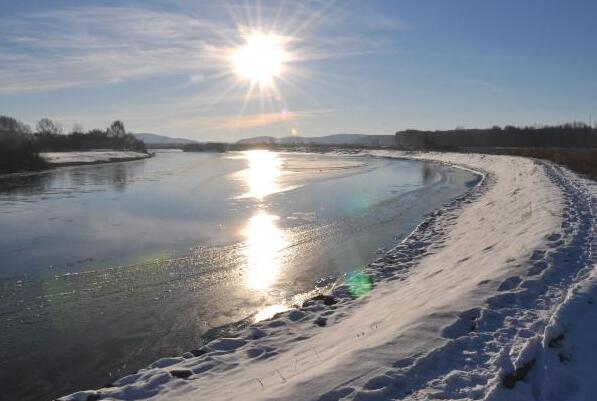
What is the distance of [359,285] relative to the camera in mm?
11055

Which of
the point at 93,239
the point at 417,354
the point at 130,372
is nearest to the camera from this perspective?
the point at 417,354

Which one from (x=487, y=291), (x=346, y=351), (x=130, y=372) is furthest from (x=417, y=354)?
(x=130, y=372)

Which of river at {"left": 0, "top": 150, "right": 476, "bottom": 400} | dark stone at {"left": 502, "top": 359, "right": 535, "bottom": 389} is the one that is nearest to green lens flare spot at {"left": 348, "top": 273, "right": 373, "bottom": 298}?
river at {"left": 0, "top": 150, "right": 476, "bottom": 400}

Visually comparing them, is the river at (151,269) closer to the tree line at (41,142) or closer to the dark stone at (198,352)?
the dark stone at (198,352)

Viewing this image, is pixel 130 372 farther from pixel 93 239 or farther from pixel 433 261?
pixel 93 239

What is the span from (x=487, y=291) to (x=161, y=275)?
779 cm

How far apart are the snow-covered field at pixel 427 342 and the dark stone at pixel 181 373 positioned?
0.05 ft

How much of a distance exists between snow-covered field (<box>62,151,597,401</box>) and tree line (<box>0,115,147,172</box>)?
189ft

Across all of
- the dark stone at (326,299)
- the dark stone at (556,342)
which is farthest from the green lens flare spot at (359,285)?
the dark stone at (556,342)

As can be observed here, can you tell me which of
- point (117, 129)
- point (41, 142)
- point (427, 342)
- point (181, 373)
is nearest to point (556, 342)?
point (427, 342)

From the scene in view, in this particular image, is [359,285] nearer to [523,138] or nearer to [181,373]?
[181,373]

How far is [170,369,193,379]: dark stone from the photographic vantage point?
6.88 metres

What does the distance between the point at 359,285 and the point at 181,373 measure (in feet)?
17.0

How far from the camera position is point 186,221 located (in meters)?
19.9
